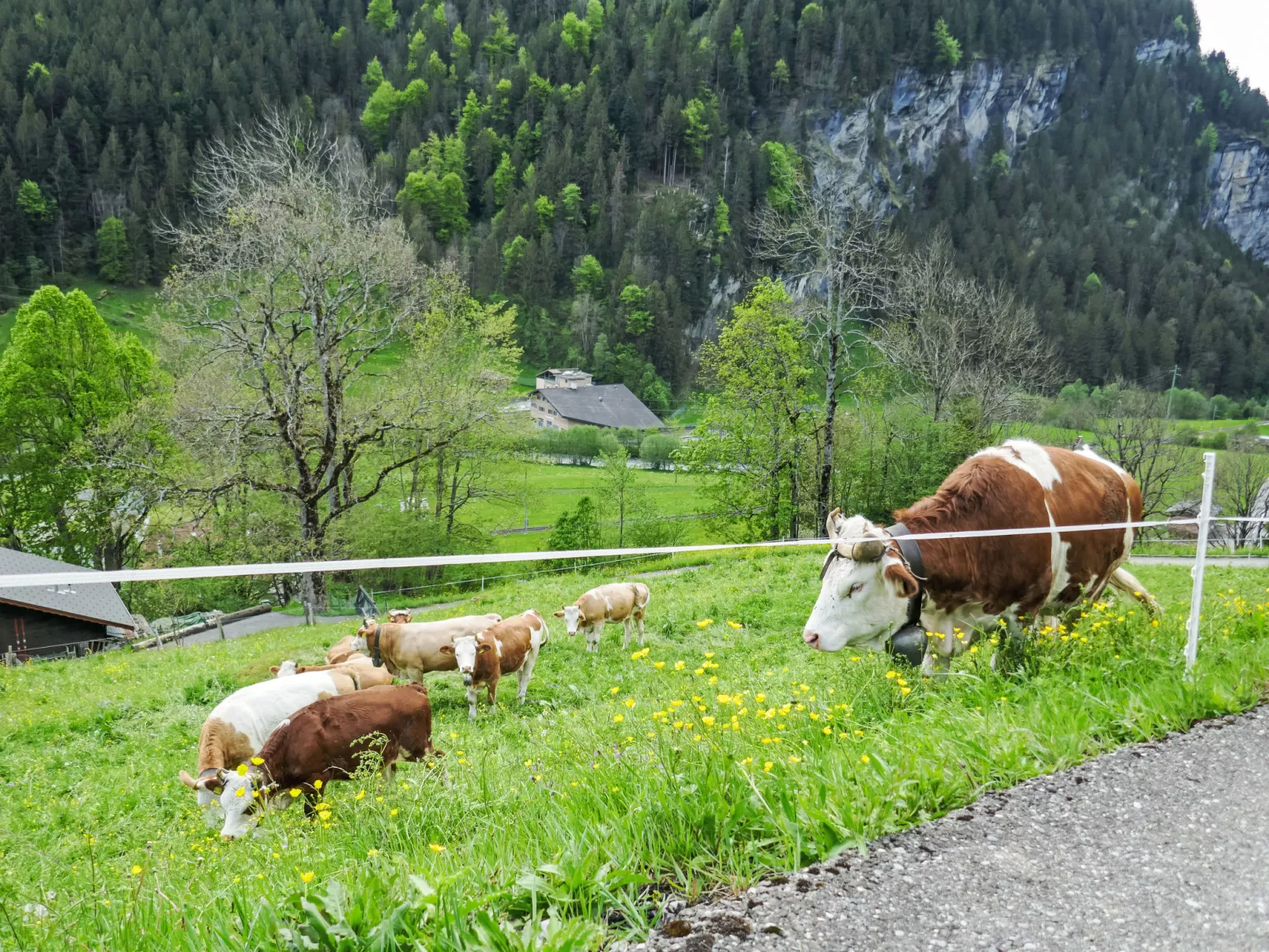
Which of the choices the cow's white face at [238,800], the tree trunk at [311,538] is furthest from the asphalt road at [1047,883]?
the tree trunk at [311,538]

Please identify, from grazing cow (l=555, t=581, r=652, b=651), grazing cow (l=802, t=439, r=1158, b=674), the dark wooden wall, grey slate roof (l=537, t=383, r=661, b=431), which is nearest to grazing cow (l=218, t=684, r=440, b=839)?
grazing cow (l=802, t=439, r=1158, b=674)

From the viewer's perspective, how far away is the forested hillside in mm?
123500

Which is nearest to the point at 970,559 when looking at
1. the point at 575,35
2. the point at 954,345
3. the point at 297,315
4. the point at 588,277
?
the point at 297,315

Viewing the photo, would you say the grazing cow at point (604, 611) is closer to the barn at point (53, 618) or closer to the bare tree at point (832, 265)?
the bare tree at point (832, 265)

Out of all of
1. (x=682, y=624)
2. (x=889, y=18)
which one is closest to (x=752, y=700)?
(x=682, y=624)

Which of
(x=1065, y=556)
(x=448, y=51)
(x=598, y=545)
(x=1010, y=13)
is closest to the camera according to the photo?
(x=1065, y=556)

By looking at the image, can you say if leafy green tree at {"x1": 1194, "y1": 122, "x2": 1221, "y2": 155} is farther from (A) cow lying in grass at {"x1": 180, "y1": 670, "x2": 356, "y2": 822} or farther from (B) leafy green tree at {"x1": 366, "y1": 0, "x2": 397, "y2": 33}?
(A) cow lying in grass at {"x1": 180, "y1": 670, "x2": 356, "y2": 822}

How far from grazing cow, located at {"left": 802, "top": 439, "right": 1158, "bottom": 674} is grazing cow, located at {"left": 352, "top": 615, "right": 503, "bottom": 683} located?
696 cm

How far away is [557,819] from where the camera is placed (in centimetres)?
359

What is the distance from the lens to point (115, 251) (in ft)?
366

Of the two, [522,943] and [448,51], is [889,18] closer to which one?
[448,51]

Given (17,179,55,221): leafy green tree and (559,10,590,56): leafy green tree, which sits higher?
(559,10,590,56): leafy green tree

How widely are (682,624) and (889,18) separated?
665 feet

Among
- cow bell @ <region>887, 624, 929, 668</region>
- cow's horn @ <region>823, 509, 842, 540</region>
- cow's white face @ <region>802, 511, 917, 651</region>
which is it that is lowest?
cow bell @ <region>887, 624, 929, 668</region>
